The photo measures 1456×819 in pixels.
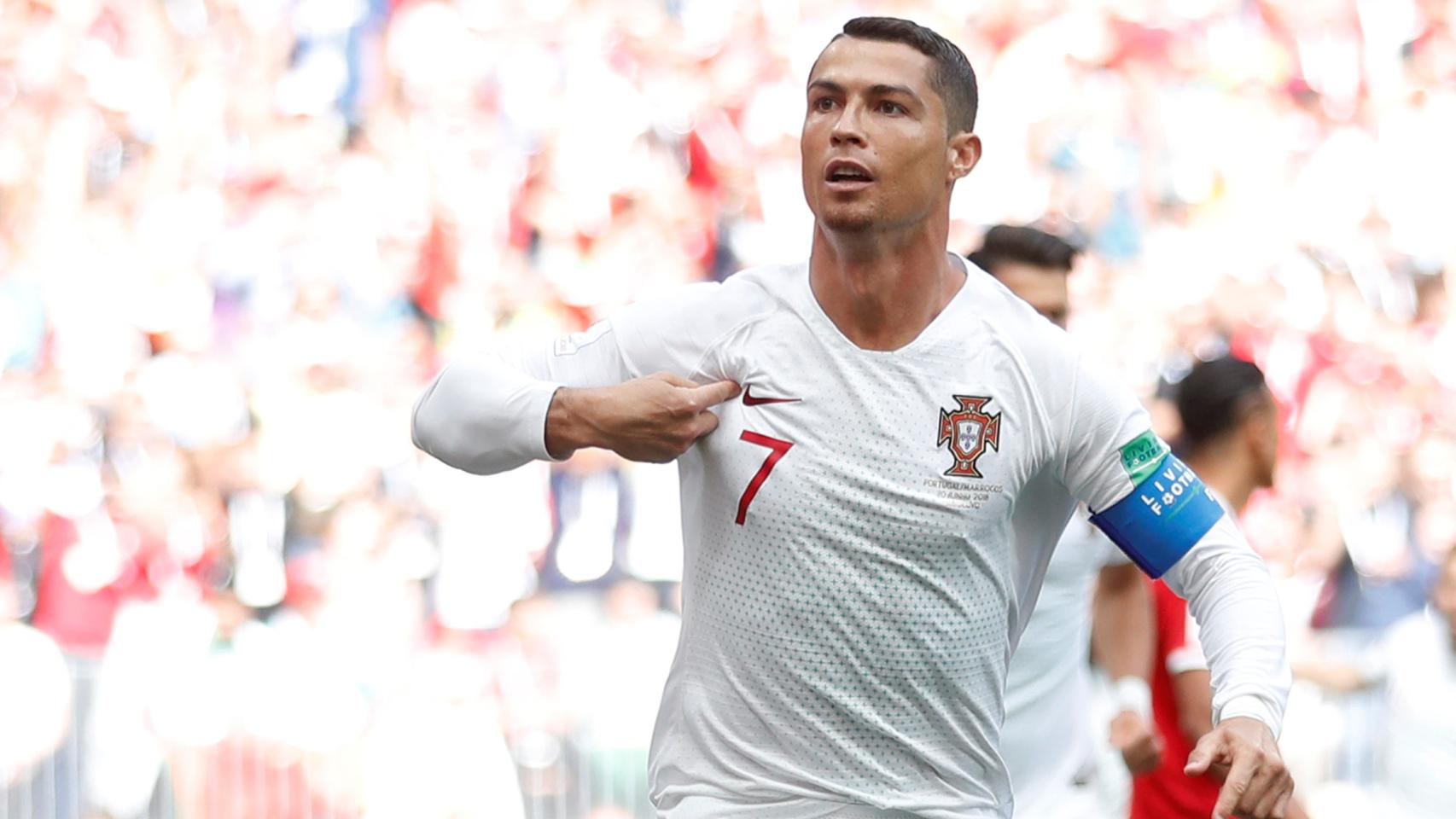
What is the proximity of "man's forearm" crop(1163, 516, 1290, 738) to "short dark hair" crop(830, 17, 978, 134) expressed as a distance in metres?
0.75

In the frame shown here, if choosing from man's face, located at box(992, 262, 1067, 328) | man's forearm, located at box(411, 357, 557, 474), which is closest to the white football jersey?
man's face, located at box(992, 262, 1067, 328)

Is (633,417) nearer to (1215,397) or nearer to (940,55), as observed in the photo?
(940,55)

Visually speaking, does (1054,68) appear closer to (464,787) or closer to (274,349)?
(274,349)

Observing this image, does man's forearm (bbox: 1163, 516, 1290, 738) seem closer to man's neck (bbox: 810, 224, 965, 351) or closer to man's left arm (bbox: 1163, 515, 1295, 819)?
man's left arm (bbox: 1163, 515, 1295, 819)

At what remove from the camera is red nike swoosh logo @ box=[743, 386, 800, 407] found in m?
3.08

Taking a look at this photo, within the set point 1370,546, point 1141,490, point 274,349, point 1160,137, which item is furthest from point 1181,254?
point 1141,490

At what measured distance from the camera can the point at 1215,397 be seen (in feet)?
15.5

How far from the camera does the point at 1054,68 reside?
33.3 feet

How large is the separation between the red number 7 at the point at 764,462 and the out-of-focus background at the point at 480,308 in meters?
4.41

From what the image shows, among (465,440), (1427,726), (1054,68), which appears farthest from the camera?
(1054,68)

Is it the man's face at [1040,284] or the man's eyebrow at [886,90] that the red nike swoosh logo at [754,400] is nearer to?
the man's eyebrow at [886,90]

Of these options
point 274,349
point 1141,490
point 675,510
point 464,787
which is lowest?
point 464,787

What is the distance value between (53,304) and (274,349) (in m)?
0.94

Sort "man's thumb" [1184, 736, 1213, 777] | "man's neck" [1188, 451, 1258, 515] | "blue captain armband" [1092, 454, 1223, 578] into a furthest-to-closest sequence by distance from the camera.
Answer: "man's neck" [1188, 451, 1258, 515] < "blue captain armband" [1092, 454, 1223, 578] < "man's thumb" [1184, 736, 1213, 777]
